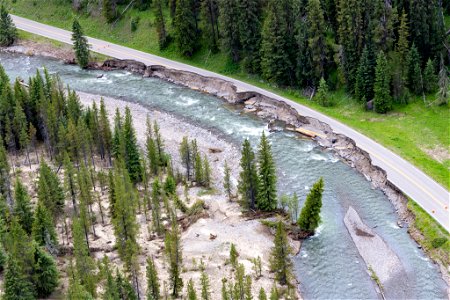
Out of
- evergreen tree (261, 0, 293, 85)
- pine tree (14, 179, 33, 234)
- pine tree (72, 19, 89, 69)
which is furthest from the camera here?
pine tree (72, 19, 89, 69)

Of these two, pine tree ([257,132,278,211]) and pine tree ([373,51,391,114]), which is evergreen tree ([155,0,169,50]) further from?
pine tree ([257,132,278,211])

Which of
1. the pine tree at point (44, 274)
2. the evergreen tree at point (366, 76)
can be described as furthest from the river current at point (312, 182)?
the pine tree at point (44, 274)

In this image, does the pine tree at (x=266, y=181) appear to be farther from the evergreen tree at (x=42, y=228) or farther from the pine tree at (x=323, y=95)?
the pine tree at (x=323, y=95)

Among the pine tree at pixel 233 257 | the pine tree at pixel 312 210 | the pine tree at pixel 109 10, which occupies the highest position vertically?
the pine tree at pixel 109 10

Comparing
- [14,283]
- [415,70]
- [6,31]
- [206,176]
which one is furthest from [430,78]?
[6,31]

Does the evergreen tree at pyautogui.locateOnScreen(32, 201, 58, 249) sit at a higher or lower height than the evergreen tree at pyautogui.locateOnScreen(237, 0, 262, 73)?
lower

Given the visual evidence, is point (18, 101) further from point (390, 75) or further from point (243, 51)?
point (390, 75)

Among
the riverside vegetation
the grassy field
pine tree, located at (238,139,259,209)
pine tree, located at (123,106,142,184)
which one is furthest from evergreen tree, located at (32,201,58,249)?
the grassy field

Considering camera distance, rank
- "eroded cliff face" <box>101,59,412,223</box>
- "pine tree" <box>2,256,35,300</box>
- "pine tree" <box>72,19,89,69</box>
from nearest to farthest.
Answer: "pine tree" <box>2,256,35,300</box> → "eroded cliff face" <box>101,59,412,223</box> → "pine tree" <box>72,19,89,69</box>
